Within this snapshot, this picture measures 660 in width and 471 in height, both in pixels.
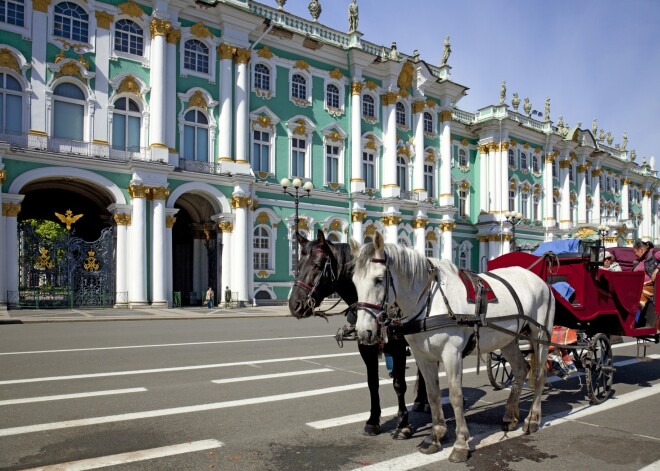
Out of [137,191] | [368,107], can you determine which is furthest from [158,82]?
[368,107]

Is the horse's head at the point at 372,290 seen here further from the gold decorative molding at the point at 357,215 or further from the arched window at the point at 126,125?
the gold decorative molding at the point at 357,215

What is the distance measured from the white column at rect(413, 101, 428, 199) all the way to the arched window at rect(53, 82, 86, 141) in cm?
2176

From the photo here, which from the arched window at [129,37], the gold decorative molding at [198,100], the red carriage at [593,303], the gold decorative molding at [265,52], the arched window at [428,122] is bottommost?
the red carriage at [593,303]

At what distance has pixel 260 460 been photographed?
17.6 feet

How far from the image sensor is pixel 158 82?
26688 millimetres

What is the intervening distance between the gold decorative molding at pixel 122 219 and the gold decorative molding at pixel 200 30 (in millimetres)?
10248

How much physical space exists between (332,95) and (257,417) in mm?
30014

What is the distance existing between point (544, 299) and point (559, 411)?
1.59 metres

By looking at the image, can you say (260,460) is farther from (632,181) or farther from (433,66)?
(632,181)

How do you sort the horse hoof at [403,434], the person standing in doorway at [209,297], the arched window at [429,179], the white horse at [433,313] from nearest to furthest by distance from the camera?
the white horse at [433,313] < the horse hoof at [403,434] < the person standing in doorway at [209,297] < the arched window at [429,179]

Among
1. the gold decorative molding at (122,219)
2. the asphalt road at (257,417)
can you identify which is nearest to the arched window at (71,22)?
the gold decorative molding at (122,219)

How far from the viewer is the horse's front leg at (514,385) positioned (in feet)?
21.4

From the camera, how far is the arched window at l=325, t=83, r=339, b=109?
34.6 meters

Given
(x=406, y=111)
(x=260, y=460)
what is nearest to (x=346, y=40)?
(x=406, y=111)
